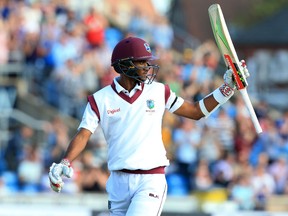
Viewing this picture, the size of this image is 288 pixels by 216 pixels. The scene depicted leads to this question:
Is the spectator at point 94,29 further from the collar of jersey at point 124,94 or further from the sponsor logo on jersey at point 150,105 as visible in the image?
the sponsor logo on jersey at point 150,105

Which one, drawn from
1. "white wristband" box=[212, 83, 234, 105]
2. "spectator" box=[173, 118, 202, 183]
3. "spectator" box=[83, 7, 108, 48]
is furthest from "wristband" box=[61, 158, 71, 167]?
"spectator" box=[83, 7, 108, 48]

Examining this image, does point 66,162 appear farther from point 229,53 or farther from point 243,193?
point 243,193

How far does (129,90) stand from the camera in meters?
7.79

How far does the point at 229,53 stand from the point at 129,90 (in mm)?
907

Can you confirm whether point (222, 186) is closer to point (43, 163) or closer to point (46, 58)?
point (43, 163)

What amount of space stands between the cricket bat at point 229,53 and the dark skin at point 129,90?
290 millimetres

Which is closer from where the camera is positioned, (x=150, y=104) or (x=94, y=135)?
(x=150, y=104)

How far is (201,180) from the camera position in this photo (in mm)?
14469

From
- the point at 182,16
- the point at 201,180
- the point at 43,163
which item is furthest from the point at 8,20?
the point at 182,16

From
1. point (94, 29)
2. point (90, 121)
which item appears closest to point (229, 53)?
point (90, 121)

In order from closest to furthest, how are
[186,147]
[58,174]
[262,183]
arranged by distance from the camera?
[58,174] < [262,183] < [186,147]

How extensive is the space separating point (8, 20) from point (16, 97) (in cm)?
156

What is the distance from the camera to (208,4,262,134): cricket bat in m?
7.73

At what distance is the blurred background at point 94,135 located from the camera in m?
13.8
